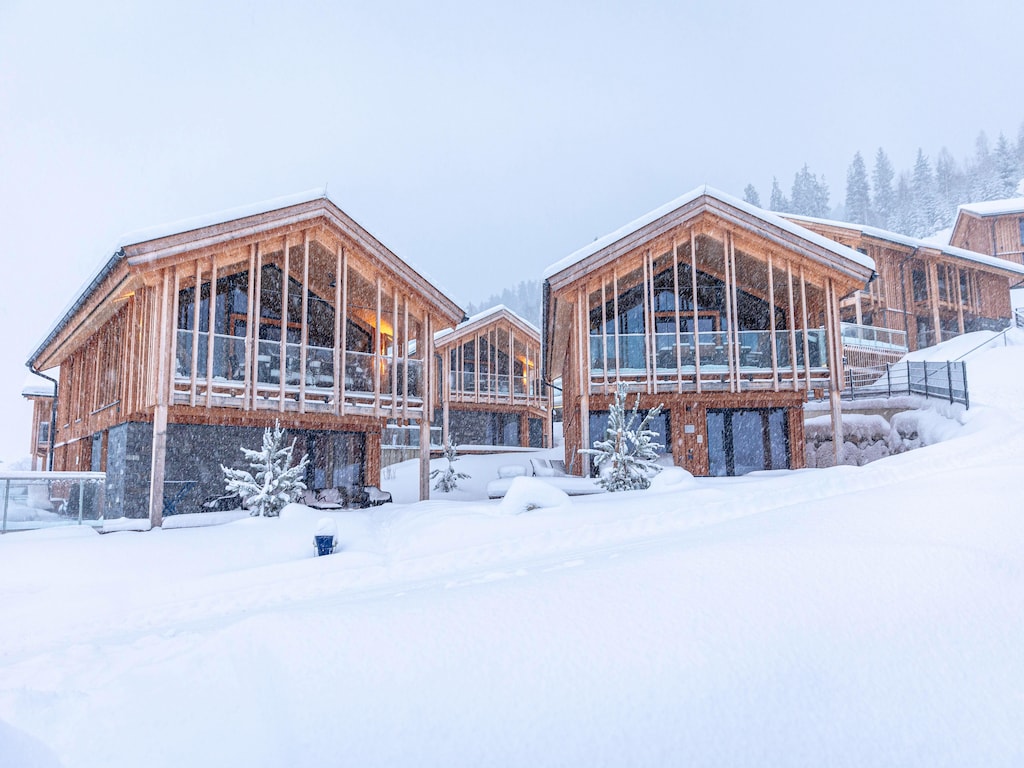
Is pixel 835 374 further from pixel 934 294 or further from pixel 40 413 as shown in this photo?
pixel 40 413

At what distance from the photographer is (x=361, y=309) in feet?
55.6

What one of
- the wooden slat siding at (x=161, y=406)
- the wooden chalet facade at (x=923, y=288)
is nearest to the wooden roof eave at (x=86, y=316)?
the wooden slat siding at (x=161, y=406)

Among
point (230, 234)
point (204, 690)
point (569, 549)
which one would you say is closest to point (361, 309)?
point (230, 234)

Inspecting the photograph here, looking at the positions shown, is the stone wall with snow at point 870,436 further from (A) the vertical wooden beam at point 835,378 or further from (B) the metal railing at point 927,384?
(A) the vertical wooden beam at point 835,378

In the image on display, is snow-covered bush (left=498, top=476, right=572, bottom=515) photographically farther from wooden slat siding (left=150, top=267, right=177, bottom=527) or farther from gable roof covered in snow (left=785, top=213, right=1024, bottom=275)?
gable roof covered in snow (left=785, top=213, right=1024, bottom=275)

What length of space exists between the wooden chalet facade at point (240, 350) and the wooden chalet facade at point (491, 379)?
A: 1101 centimetres

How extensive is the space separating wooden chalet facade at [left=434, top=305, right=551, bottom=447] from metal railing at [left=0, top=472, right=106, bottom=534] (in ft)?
55.4

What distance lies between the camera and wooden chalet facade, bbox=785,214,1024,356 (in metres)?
29.1

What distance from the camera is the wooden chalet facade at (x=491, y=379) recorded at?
95.9 feet

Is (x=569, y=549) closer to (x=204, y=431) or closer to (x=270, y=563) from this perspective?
(x=270, y=563)

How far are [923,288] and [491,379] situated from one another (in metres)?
20.9

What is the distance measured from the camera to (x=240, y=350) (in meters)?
13.4

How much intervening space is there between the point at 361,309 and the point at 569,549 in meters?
11.4

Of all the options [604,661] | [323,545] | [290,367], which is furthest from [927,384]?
[604,661]
